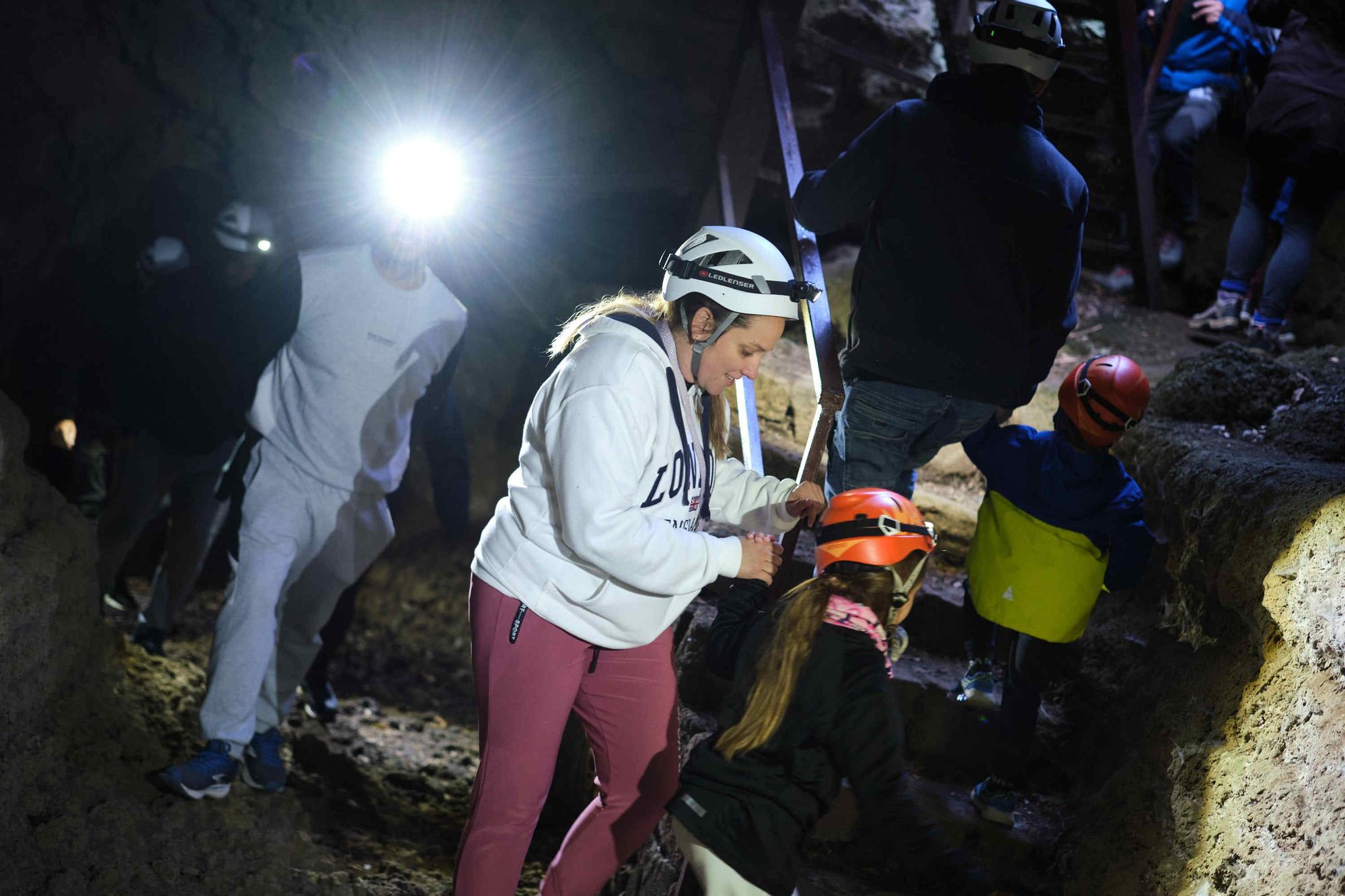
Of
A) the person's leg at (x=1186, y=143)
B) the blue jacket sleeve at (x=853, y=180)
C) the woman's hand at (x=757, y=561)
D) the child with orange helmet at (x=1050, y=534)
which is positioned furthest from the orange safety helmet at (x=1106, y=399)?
the person's leg at (x=1186, y=143)

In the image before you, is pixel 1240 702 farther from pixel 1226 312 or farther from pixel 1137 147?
pixel 1137 147

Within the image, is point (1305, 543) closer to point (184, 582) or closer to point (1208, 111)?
point (184, 582)

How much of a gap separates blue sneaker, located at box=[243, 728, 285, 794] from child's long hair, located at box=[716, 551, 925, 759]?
2.05 m

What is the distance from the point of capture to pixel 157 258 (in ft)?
13.0

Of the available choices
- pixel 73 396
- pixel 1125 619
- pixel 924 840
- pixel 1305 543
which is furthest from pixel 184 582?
pixel 1305 543

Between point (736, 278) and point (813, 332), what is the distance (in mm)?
977

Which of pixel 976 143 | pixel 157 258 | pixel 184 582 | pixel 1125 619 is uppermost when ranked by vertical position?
pixel 976 143

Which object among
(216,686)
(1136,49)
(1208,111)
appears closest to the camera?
(216,686)

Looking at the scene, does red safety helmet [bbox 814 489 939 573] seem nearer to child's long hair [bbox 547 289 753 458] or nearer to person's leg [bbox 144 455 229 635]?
child's long hair [bbox 547 289 753 458]

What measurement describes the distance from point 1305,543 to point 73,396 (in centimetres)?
440

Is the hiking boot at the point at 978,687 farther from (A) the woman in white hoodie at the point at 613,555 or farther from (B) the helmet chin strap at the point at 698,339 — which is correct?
(B) the helmet chin strap at the point at 698,339

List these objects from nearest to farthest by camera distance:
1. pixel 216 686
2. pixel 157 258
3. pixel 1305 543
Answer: pixel 1305 543 < pixel 216 686 < pixel 157 258

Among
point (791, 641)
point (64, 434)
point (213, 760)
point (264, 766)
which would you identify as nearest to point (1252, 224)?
point (791, 641)

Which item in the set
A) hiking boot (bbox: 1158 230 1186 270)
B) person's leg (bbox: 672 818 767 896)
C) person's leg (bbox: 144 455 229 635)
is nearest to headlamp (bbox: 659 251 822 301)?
person's leg (bbox: 672 818 767 896)
